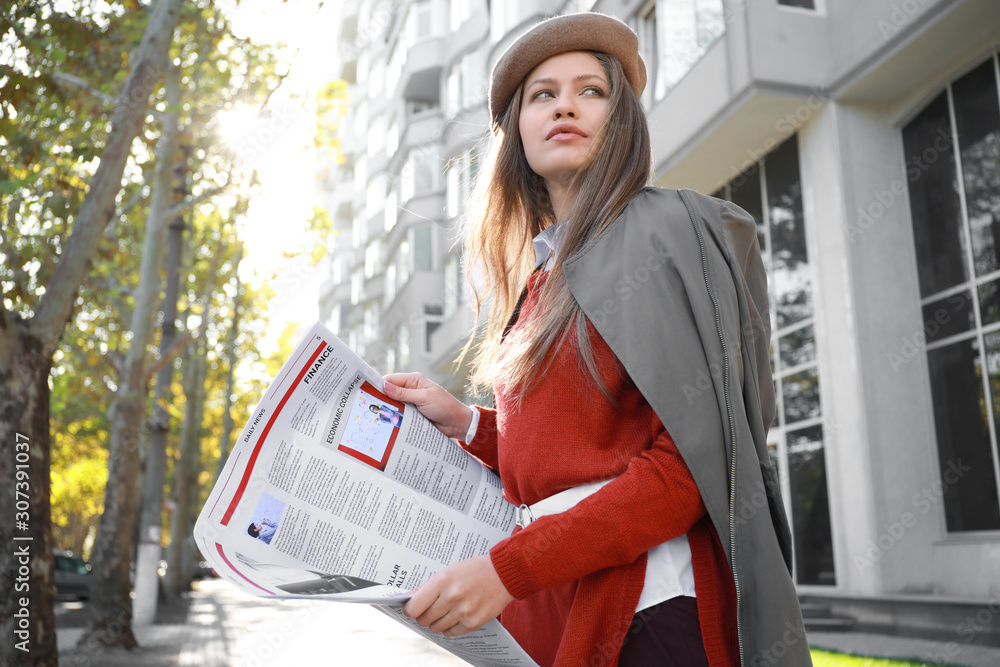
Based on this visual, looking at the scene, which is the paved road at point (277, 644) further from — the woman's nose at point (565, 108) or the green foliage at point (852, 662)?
the woman's nose at point (565, 108)

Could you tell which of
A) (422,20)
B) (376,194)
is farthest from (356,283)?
(422,20)

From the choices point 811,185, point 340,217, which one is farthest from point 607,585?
Result: point 340,217

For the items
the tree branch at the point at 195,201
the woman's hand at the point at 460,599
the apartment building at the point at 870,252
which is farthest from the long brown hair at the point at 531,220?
the tree branch at the point at 195,201

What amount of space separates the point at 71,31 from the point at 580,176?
19.0 ft

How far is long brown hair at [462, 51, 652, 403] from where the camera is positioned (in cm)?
165

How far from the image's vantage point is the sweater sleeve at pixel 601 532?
1387mm

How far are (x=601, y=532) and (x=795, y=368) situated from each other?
393 inches

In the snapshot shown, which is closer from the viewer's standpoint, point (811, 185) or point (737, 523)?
point (737, 523)

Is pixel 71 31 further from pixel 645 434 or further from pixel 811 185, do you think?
pixel 811 185

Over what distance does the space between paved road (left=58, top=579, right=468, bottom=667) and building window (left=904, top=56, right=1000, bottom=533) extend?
5.48 metres

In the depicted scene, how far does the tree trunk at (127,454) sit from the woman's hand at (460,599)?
31.8ft

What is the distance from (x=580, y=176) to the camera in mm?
1944

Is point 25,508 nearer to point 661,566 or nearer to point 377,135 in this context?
point 661,566

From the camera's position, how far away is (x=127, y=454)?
10672 mm
